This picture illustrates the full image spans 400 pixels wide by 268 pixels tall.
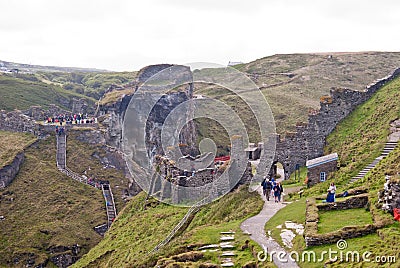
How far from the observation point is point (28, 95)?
438ft

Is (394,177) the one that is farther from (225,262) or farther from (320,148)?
(320,148)

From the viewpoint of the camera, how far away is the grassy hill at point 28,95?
114m

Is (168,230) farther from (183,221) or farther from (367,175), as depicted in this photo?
(367,175)

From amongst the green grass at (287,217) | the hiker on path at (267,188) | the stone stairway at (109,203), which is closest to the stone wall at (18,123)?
the stone stairway at (109,203)

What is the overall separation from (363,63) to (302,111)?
45793 mm

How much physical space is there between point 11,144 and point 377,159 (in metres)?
59.3

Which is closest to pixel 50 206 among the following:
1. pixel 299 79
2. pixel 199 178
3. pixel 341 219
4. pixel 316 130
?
pixel 199 178

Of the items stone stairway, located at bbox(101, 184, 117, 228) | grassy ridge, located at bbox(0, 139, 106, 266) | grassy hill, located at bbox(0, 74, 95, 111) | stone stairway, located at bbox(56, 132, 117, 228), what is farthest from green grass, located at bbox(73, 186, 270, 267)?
grassy hill, located at bbox(0, 74, 95, 111)

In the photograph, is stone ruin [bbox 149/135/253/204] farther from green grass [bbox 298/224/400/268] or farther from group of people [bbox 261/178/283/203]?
green grass [bbox 298/224/400/268]

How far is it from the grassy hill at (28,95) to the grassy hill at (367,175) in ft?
279

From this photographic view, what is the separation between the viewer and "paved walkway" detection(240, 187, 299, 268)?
18.1 meters

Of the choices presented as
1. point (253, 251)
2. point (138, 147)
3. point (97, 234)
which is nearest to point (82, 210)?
point (97, 234)

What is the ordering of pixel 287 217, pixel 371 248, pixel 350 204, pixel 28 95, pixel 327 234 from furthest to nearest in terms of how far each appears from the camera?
pixel 28 95 → pixel 287 217 → pixel 350 204 → pixel 327 234 → pixel 371 248

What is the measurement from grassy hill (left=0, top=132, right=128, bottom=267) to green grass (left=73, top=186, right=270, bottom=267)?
11.9 m
